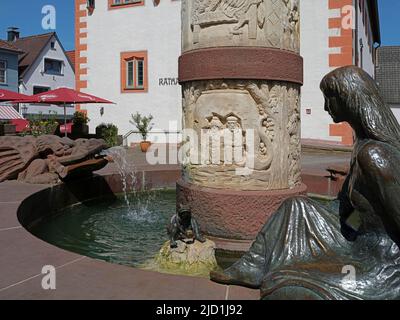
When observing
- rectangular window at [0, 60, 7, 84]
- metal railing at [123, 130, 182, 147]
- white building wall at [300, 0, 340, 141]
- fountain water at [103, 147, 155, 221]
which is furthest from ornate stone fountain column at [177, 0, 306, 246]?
rectangular window at [0, 60, 7, 84]

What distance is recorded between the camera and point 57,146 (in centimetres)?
708

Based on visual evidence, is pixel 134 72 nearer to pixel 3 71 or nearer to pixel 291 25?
pixel 291 25

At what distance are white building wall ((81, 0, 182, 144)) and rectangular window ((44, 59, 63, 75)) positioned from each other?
21.7m

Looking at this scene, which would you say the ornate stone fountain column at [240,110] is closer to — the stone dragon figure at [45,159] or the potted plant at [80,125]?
the stone dragon figure at [45,159]

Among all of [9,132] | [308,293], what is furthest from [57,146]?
[9,132]

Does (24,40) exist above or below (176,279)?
above

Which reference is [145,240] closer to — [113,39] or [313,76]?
[313,76]

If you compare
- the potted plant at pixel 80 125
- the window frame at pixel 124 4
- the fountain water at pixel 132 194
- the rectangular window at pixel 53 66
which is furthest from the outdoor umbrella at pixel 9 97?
the rectangular window at pixel 53 66

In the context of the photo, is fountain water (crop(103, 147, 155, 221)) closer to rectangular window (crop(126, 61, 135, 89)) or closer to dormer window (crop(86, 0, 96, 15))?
rectangular window (crop(126, 61, 135, 89))

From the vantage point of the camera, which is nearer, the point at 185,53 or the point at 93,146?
the point at 185,53

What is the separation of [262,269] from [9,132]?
654 inches

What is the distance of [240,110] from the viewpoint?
4895 mm

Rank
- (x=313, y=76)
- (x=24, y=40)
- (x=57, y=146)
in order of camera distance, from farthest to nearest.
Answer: (x=24, y=40)
(x=313, y=76)
(x=57, y=146)

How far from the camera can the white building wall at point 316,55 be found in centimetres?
1638
